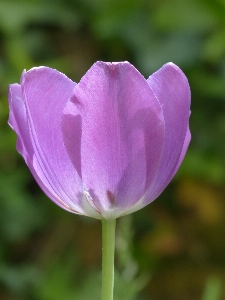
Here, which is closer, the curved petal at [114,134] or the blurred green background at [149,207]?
the curved petal at [114,134]

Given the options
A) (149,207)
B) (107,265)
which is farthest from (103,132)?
(149,207)

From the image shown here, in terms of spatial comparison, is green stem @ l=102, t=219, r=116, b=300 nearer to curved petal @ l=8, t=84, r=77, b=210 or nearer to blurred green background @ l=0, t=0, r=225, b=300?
curved petal @ l=8, t=84, r=77, b=210

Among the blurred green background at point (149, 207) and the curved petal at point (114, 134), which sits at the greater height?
the curved petal at point (114, 134)

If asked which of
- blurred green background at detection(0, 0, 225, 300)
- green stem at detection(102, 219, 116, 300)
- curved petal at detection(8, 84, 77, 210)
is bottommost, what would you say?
blurred green background at detection(0, 0, 225, 300)

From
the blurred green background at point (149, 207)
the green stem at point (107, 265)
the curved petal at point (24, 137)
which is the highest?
the curved petal at point (24, 137)

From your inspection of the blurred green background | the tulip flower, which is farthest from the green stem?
the blurred green background

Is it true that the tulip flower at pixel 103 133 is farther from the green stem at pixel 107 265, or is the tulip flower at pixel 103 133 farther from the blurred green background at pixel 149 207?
the blurred green background at pixel 149 207

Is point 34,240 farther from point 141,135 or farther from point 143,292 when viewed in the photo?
point 141,135

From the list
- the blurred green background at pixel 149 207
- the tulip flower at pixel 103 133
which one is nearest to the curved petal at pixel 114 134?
the tulip flower at pixel 103 133
